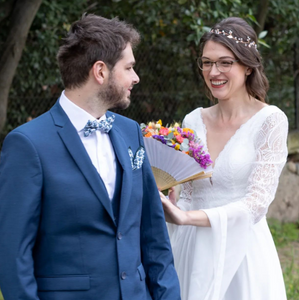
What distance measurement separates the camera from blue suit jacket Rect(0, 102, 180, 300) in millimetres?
2094

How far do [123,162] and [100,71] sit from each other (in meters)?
0.38

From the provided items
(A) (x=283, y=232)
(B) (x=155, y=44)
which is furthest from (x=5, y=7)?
(A) (x=283, y=232)

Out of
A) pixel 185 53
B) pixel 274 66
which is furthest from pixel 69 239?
pixel 274 66

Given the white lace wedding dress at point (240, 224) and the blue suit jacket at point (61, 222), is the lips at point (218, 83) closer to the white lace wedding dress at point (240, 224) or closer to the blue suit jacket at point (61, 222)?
the white lace wedding dress at point (240, 224)

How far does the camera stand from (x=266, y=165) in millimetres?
3025

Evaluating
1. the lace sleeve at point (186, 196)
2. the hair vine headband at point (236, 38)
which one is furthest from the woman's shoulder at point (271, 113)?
the lace sleeve at point (186, 196)

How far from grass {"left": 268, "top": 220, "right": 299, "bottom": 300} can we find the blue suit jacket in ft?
10.7

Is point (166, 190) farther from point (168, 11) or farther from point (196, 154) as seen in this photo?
point (168, 11)

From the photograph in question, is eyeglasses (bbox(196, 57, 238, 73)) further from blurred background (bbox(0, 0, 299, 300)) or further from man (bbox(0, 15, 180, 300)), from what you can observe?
blurred background (bbox(0, 0, 299, 300))

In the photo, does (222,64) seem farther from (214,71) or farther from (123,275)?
(123,275)

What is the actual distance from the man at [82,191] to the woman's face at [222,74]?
87 centimetres

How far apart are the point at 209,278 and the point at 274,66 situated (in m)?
6.11

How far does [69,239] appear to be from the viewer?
7.13 ft

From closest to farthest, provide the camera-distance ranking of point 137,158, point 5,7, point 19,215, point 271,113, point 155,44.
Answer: point 19,215 → point 137,158 → point 271,113 → point 5,7 → point 155,44
